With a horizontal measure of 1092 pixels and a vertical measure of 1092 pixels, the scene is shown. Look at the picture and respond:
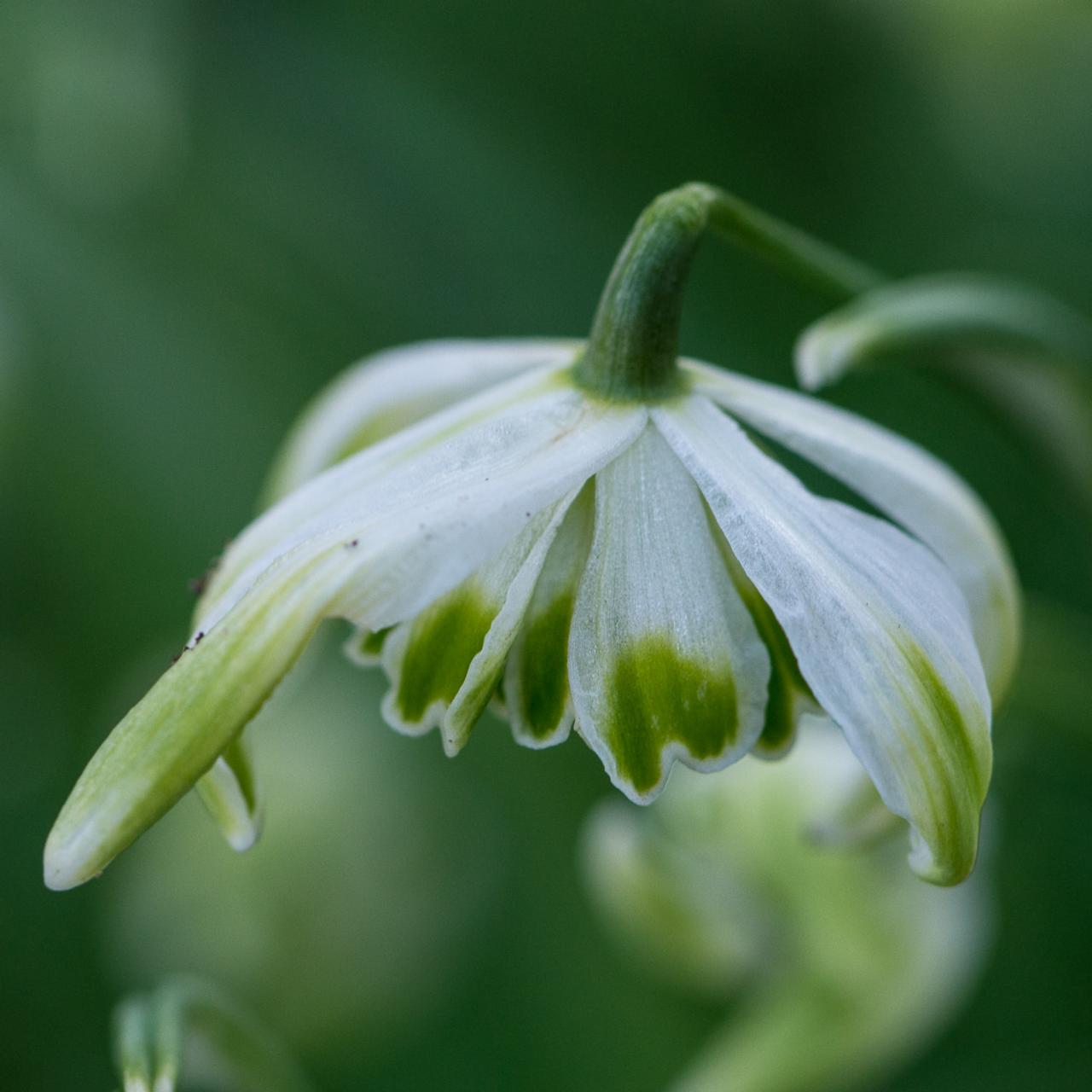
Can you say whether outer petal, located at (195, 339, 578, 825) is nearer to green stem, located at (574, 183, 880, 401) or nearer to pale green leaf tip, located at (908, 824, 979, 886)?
green stem, located at (574, 183, 880, 401)

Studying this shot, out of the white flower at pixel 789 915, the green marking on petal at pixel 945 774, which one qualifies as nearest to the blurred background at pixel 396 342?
the white flower at pixel 789 915

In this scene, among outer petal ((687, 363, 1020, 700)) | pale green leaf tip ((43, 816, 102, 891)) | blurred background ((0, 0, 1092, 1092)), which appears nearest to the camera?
pale green leaf tip ((43, 816, 102, 891))

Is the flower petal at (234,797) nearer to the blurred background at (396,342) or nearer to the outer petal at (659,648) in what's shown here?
the outer petal at (659,648)

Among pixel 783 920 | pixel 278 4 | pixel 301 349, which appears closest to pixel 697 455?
pixel 783 920

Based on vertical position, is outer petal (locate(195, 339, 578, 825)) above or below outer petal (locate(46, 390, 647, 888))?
above

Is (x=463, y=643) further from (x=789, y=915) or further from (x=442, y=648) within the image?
(x=789, y=915)

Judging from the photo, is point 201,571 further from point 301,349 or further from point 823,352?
point 823,352

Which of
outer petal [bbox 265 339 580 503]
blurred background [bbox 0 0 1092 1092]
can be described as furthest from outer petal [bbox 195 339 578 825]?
blurred background [bbox 0 0 1092 1092]
